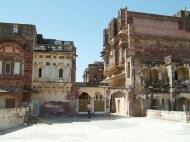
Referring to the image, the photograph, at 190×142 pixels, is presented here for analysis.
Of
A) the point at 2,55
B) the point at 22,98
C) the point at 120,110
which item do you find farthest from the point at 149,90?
the point at 2,55

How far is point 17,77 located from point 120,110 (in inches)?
588

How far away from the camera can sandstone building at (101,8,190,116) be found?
33406 millimetres

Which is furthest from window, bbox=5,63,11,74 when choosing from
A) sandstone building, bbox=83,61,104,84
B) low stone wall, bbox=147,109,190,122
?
sandstone building, bbox=83,61,104,84

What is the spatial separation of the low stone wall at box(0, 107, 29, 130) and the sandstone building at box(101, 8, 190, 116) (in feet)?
48.5

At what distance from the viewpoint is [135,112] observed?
32.7 metres

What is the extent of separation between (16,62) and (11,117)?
35.7 feet

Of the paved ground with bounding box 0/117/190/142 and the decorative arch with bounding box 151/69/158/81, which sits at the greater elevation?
the decorative arch with bounding box 151/69/158/81

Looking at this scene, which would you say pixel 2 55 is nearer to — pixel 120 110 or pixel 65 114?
pixel 65 114

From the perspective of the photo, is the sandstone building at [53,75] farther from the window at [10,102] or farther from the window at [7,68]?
the window at [7,68]

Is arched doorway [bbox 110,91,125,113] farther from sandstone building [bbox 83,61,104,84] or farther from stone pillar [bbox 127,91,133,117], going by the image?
sandstone building [bbox 83,61,104,84]

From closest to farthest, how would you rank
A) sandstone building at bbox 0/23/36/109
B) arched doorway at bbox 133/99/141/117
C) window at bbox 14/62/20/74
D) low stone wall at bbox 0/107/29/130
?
low stone wall at bbox 0/107/29/130, sandstone building at bbox 0/23/36/109, window at bbox 14/62/20/74, arched doorway at bbox 133/99/141/117

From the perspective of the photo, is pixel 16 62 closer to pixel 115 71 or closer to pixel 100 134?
pixel 100 134

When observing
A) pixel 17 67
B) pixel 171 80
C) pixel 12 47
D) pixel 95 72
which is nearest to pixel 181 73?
pixel 171 80

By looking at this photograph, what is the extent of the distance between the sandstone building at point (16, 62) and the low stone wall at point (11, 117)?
4.98 meters
